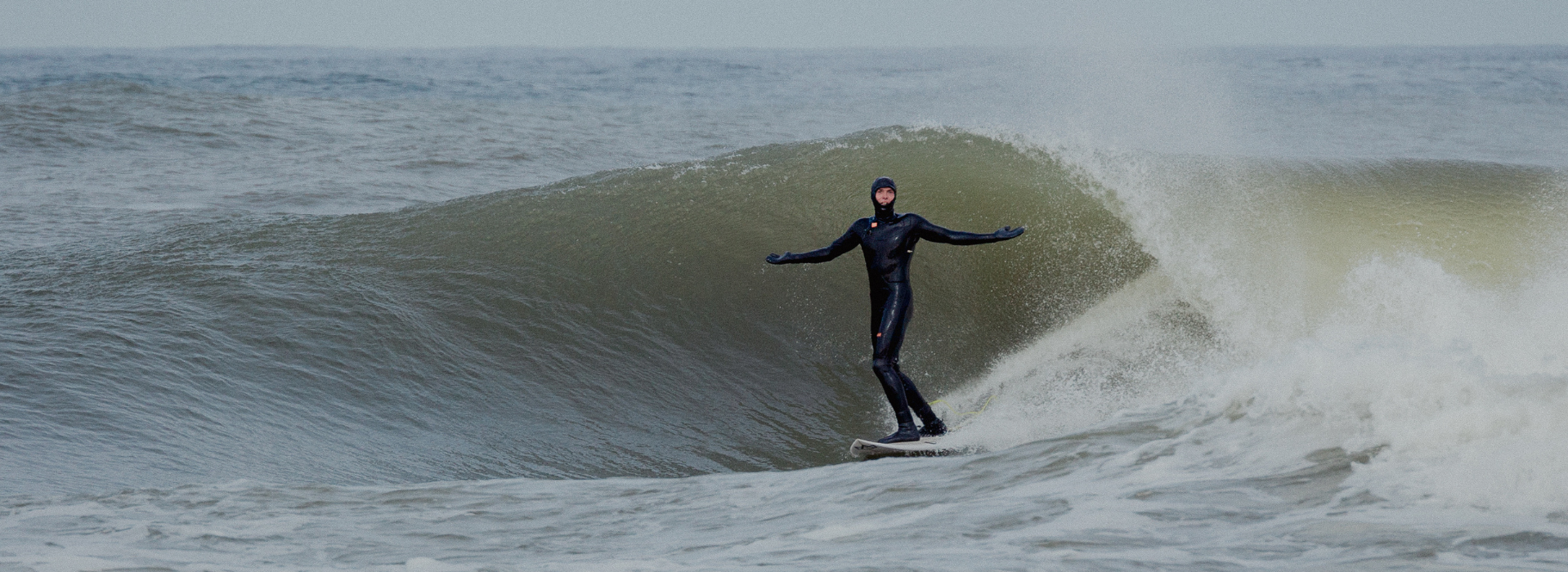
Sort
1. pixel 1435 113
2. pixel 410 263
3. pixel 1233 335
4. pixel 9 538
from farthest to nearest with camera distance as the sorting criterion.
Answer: pixel 1435 113
pixel 410 263
pixel 1233 335
pixel 9 538

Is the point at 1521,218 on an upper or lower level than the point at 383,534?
upper

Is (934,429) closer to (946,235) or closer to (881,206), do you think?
(946,235)

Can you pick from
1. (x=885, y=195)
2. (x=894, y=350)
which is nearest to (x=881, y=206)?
(x=885, y=195)

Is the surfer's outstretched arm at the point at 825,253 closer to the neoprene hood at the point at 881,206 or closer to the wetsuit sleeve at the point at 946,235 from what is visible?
the neoprene hood at the point at 881,206

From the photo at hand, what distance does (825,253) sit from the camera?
614 cm

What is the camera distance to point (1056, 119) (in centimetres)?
1742

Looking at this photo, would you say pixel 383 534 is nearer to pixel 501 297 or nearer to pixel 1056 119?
pixel 501 297

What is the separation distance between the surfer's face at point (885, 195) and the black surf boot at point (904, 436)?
3.72 ft

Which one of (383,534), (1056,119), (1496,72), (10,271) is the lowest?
(383,534)

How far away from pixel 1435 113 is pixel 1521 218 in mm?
16411

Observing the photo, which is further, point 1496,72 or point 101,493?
point 1496,72

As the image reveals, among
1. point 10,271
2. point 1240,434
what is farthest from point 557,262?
point 1240,434

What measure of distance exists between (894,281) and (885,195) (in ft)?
1.47

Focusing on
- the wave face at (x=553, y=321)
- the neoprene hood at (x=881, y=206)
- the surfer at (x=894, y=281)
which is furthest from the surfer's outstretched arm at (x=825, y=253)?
the wave face at (x=553, y=321)
